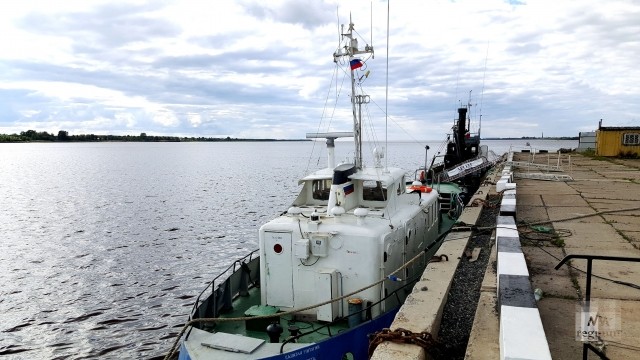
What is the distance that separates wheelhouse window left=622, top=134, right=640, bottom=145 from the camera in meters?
38.9

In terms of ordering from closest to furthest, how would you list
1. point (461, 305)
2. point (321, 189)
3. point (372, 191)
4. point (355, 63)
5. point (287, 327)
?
point (461, 305)
point (287, 327)
point (372, 191)
point (355, 63)
point (321, 189)

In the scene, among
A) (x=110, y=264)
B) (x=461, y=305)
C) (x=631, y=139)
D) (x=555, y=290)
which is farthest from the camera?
(x=631, y=139)

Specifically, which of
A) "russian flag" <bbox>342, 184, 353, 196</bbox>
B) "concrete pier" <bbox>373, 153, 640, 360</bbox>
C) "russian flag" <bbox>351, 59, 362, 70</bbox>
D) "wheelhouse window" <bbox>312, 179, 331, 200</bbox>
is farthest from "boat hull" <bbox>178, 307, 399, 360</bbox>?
"russian flag" <bbox>351, 59, 362, 70</bbox>

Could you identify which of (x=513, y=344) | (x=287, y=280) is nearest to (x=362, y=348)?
(x=287, y=280)

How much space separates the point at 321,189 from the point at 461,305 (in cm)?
530

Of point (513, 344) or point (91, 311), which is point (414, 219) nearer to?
point (513, 344)

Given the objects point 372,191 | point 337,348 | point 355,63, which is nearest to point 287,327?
point 337,348

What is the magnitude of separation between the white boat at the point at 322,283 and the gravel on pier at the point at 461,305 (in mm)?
1099

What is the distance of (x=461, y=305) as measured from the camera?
7539 millimetres

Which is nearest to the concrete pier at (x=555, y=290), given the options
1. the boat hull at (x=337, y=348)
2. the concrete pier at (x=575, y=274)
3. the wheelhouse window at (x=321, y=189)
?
the concrete pier at (x=575, y=274)

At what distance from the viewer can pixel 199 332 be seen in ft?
27.9

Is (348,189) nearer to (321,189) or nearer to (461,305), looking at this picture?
(321,189)

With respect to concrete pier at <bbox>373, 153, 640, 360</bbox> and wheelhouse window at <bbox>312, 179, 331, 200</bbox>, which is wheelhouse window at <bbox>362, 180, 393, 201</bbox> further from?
concrete pier at <bbox>373, 153, 640, 360</bbox>

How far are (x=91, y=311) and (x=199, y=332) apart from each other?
9.91 metres
